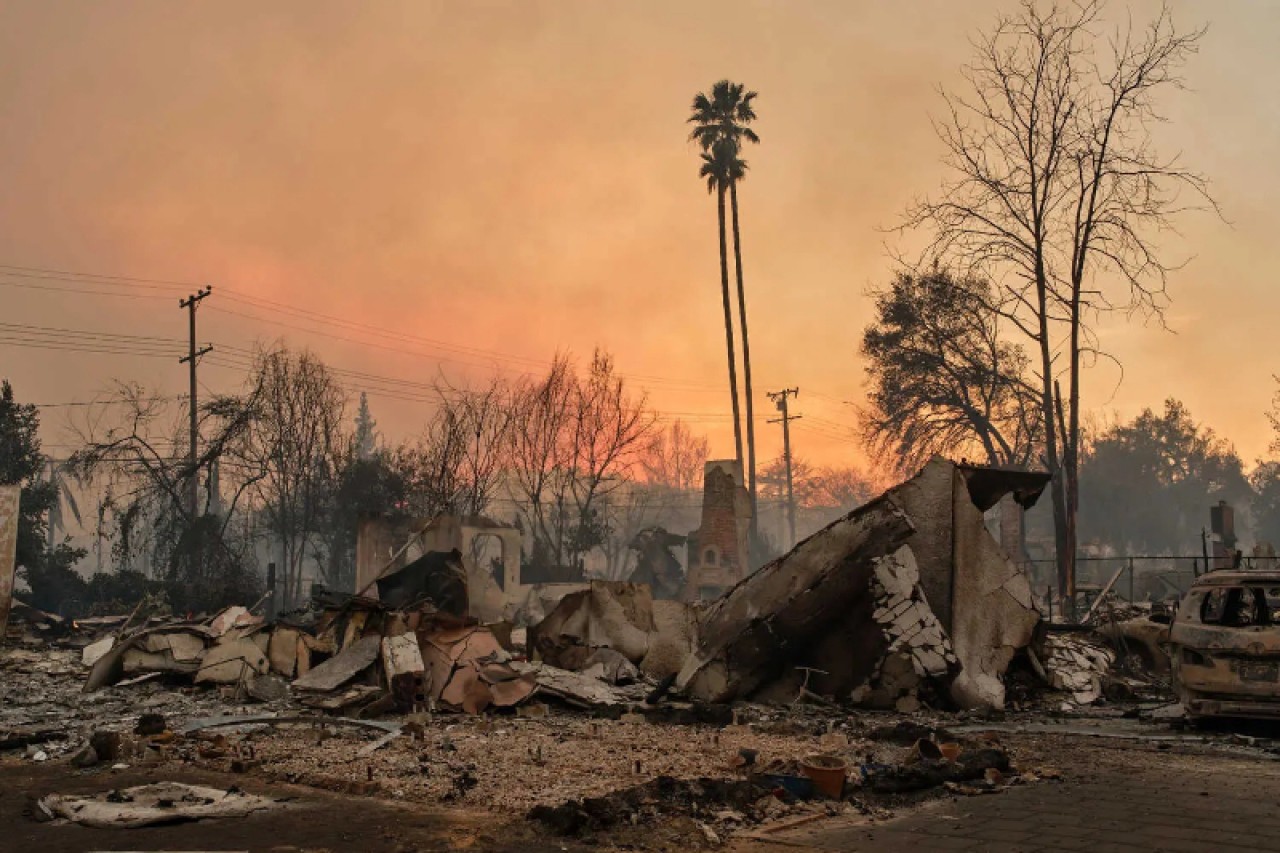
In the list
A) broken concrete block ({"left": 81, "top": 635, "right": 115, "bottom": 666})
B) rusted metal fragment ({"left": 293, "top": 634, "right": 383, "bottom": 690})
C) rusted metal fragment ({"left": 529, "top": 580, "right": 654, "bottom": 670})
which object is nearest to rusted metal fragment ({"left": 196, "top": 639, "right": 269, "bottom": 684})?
rusted metal fragment ({"left": 293, "top": 634, "right": 383, "bottom": 690})

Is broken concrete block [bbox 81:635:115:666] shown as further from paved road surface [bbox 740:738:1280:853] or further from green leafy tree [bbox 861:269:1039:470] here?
green leafy tree [bbox 861:269:1039:470]

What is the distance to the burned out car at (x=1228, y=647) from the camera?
9.53m

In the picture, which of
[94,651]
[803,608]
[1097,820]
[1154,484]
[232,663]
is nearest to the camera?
[1097,820]

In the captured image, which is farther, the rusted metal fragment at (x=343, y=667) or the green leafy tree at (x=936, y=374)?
the green leafy tree at (x=936, y=374)

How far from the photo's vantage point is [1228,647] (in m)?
9.67

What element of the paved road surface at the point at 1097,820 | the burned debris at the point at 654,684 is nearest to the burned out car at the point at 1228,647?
the paved road surface at the point at 1097,820

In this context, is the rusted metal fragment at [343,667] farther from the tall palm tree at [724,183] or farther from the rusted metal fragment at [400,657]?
the tall palm tree at [724,183]

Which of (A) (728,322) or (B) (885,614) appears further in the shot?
(A) (728,322)

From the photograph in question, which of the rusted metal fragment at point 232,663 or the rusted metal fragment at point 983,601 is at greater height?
the rusted metal fragment at point 983,601

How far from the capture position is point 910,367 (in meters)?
34.8

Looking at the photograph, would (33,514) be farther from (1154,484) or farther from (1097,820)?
(1154,484)

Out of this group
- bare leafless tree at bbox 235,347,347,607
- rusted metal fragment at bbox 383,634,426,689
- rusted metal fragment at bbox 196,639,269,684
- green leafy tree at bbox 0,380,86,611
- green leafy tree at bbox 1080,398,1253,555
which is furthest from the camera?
green leafy tree at bbox 1080,398,1253,555

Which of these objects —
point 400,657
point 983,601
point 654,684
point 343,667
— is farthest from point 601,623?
point 983,601

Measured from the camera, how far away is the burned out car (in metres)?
9.53
